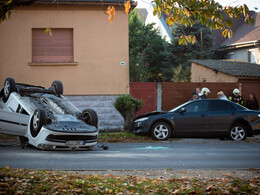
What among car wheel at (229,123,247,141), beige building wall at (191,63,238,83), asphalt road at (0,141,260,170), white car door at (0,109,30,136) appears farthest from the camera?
beige building wall at (191,63,238,83)

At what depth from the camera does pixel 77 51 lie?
62.0 ft

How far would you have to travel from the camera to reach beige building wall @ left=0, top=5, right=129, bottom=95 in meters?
18.6

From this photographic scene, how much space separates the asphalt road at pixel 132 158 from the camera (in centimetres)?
881

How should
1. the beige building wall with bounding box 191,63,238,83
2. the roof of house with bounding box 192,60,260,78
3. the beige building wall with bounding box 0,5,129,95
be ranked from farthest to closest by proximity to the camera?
the beige building wall with bounding box 191,63,238,83, the roof of house with bounding box 192,60,260,78, the beige building wall with bounding box 0,5,129,95

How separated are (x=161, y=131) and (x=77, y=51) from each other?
20.6 ft

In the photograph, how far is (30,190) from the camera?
5.92 m

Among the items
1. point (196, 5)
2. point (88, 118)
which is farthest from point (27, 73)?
point (196, 5)

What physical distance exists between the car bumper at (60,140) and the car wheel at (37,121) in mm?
149

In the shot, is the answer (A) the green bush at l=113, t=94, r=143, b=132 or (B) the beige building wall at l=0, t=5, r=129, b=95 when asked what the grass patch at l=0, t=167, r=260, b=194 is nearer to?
(A) the green bush at l=113, t=94, r=143, b=132

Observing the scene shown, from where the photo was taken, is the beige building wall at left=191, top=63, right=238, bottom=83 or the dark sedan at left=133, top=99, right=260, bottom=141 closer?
the dark sedan at left=133, top=99, right=260, bottom=141

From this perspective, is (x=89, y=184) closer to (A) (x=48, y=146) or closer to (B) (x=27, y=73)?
(A) (x=48, y=146)

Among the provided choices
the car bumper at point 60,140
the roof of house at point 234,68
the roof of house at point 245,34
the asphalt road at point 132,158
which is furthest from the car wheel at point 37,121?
the roof of house at point 245,34

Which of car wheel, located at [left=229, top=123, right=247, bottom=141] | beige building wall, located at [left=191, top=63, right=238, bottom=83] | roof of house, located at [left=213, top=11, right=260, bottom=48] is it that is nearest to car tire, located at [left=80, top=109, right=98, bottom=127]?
car wheel, located at [left=229, top=123, right=247, bottom=141]

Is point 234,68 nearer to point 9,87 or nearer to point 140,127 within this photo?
point 140,127
